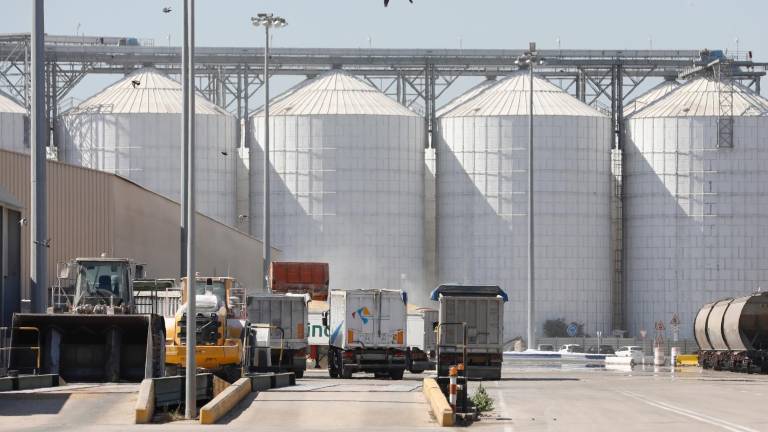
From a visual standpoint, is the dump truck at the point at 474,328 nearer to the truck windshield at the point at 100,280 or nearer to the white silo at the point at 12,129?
the truck windshield at the point at 100,280

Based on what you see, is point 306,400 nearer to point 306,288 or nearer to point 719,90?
point 306,288

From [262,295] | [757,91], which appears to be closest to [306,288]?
[262,295]

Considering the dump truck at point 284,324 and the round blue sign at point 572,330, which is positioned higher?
the dump truck at point 284,324

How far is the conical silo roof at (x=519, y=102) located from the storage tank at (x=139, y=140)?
58.5ft

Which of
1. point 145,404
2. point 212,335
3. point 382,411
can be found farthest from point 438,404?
point 212,335

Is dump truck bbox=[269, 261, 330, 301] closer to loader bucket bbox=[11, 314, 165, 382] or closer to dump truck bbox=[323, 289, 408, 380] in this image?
dump truck bbox=[323, 289, 408, 380]

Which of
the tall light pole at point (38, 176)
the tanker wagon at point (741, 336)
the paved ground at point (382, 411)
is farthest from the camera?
the tanker wagon at point (741, 336)

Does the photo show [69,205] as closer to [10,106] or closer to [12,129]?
[12,129]

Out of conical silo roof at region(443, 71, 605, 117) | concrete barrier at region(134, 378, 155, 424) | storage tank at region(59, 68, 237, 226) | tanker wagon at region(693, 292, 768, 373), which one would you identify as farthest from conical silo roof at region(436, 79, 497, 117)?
concrete barrier at region(134, 378, 155, 424)

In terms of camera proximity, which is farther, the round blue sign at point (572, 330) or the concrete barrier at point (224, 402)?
the round blue sign at point (572, 330)

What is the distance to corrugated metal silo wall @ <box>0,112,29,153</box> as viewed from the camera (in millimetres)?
108000

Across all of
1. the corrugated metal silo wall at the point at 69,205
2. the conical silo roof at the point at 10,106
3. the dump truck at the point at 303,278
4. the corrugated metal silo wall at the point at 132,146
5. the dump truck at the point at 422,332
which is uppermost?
the conical silo roof at the point at 10,106

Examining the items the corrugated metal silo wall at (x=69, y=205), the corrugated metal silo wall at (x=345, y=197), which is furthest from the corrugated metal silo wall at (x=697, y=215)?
the corrugated metal silo wall at (x=69, y=205)

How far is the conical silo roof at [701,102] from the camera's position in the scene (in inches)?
4323
